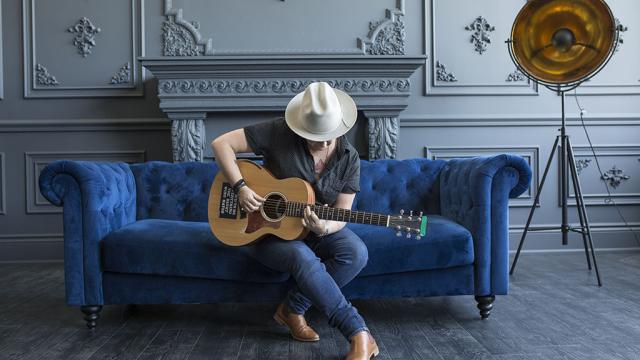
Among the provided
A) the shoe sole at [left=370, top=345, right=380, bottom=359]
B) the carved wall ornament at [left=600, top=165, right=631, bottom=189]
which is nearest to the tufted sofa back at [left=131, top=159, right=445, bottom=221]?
the shoe sole at [left=370, top=345, right=380, bottom=359]

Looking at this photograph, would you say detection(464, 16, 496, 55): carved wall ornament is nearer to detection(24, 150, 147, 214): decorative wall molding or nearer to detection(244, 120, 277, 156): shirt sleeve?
detection(244, 120, 277, 156): shirt sleeve

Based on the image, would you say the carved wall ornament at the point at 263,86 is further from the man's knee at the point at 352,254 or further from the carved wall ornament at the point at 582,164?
the man's knee at the point at 352,254

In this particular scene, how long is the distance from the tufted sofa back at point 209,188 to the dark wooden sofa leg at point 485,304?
0.64 meters

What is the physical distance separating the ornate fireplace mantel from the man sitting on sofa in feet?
4.88

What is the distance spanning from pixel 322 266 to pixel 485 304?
31.7 inches

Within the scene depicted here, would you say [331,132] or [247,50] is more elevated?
[247,50]

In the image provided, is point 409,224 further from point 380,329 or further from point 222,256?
point 222,256

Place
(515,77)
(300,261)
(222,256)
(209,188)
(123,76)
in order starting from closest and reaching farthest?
(300,261) → (222,256) → (209,188) → (123,76) → (515,77)

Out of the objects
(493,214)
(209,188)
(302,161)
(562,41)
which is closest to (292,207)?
(302,161)

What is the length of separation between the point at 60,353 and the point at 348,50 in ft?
8.92

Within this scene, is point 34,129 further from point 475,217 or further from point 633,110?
point 633,110

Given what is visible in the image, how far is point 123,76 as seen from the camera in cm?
382

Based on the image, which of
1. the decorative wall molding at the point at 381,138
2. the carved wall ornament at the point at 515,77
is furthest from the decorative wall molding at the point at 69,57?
the carved wall ornament at the point at 515,77

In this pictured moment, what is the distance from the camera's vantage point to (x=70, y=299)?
216cm
